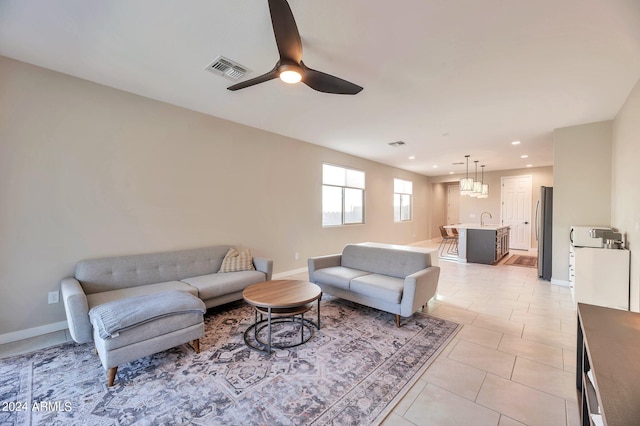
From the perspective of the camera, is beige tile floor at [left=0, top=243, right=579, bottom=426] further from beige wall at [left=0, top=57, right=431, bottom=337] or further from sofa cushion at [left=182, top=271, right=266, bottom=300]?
sofa cushion at [left=182, top=271, right=266, bottom=300]

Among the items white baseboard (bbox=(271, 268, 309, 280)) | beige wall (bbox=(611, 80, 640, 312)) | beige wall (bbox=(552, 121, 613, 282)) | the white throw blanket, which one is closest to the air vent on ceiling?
the white throw blanket

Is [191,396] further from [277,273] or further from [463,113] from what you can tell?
[463,113]

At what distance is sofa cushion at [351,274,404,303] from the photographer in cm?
295

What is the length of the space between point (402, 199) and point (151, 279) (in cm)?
765

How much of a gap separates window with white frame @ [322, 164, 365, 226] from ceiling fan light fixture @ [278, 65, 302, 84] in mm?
3840

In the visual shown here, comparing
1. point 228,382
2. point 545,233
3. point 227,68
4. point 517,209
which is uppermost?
point 227,68

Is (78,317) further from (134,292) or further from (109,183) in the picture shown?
(109,183)

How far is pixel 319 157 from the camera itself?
226 inches

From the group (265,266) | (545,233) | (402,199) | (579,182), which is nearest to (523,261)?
(545,233)

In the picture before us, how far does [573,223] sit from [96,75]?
698 cm

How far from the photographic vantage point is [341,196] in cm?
645

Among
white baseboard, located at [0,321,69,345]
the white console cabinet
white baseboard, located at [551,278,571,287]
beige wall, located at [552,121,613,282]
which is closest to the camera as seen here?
white baseboard, located at [0,321,69,345]

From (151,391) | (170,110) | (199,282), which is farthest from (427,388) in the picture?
(170,110)

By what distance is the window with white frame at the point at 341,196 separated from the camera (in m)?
6.03
